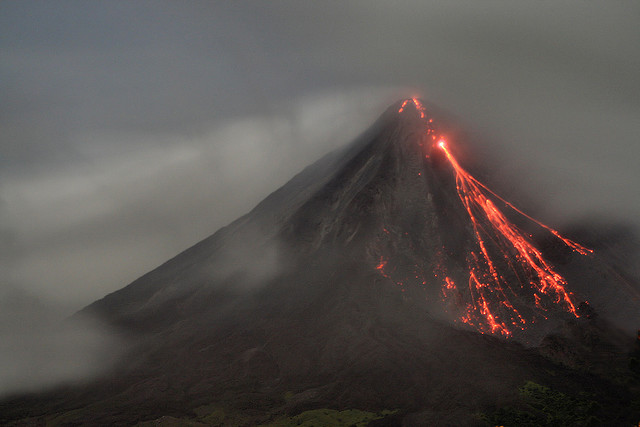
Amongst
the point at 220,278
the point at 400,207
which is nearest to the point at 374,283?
the point at 400,207

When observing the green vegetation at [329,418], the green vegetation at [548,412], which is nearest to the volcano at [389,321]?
the green vegetation at [548,412]

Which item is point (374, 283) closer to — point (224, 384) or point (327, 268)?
point (327, 268)

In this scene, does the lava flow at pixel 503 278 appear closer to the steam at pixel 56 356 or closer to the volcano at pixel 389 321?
the volcano at pixel 389 321

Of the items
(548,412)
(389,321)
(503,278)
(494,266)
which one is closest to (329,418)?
(389,321)

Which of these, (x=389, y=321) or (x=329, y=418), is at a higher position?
(x=389, y=321)

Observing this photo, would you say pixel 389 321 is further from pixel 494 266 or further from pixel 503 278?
pixel 494 266

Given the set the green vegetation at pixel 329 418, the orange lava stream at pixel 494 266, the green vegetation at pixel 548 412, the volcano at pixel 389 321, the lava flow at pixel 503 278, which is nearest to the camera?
the green vegetation at pixel 548 412

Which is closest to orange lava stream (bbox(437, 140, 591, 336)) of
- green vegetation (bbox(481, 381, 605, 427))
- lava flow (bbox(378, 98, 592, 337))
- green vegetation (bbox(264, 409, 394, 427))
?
lava flow (bbox(378, 98, 592, 337))
